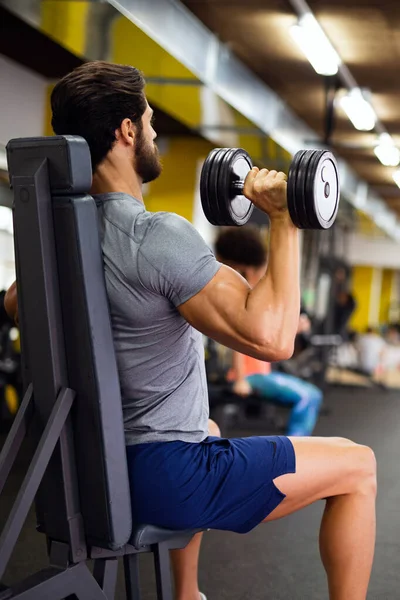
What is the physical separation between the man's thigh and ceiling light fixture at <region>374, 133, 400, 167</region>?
6697 mm

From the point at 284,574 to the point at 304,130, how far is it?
541cm

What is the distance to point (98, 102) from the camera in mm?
1239

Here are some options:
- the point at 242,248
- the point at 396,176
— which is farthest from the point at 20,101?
the point at 396,176

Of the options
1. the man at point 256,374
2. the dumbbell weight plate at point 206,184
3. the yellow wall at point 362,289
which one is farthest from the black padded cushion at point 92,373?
the yellow wall at point 362,289

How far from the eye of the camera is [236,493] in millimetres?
1269

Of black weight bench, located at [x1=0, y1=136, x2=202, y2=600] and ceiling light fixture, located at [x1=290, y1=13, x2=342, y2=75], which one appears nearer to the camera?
black weight bench, located at [x1=0, y1=136, x2=202, y2=600]

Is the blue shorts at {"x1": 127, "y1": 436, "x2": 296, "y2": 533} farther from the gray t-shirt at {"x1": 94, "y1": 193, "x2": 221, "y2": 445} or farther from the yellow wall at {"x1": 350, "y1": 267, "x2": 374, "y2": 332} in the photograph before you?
the yellow wall at {"x1": 350, "y1": 267, "x2": 374, "y2": 332}

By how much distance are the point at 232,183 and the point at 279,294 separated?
26 cm

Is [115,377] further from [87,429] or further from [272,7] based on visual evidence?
[272,7]

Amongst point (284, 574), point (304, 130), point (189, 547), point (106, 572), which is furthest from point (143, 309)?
point (304, 130)

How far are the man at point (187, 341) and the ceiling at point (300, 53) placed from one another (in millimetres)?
3359

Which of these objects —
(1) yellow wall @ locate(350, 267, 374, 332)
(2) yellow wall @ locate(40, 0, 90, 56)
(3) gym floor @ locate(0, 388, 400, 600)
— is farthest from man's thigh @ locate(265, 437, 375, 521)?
(1) yellow wall @ locate(350, 267, 374, 332)

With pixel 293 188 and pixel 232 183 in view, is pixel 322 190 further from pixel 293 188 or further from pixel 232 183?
pixel 232 183

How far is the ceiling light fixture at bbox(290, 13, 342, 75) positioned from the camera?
4.11 m
